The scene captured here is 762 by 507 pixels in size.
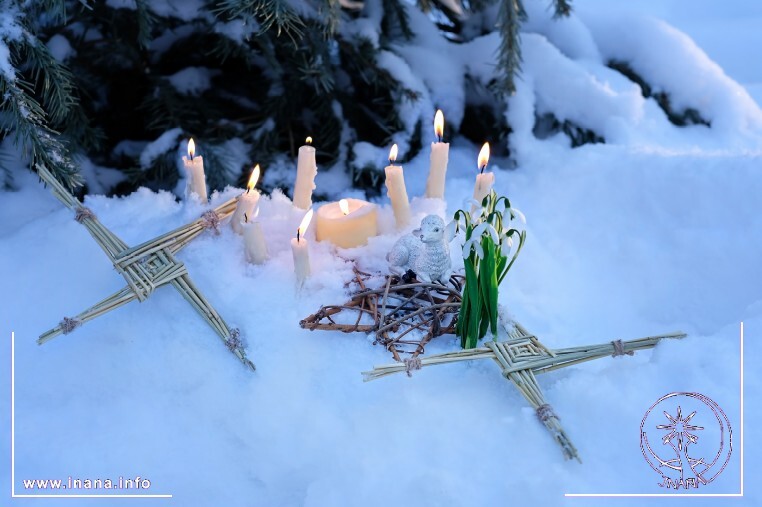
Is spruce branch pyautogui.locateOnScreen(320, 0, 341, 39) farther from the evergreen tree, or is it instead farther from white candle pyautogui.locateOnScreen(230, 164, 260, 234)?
white candle pyautogui.locateOnScreen(230, 164, 260, 234)

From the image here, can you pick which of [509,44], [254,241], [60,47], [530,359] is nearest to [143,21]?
[60,47]

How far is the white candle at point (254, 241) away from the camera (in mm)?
1280

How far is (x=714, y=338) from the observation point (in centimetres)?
112

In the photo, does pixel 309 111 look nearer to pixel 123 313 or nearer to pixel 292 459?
pixel 123 313

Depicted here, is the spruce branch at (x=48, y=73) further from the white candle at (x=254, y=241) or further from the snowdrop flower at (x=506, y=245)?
the snowdrop flower at (x=506, y=245)

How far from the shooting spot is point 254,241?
50.8 inches

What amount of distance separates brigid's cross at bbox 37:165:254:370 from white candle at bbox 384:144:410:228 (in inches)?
12.7

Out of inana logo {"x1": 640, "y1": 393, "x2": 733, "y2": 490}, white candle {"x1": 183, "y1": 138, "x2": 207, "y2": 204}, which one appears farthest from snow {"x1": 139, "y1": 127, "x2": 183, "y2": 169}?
inana logo {"x1": 640, "y1": 393, "x2": 733, "y2": 490}

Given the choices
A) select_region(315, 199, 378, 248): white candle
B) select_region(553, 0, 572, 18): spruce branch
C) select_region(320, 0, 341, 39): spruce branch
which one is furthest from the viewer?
select_region(553, 0, 572, 18): spruce branch

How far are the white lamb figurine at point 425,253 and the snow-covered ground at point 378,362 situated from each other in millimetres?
70

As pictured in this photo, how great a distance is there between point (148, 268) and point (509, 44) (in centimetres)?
103

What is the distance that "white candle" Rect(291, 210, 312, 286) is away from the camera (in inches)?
48.4

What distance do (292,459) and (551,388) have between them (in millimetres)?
392

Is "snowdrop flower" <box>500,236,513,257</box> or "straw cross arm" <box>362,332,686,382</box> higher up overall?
"snowdrop flower" <box>500,236,513,257</box>
